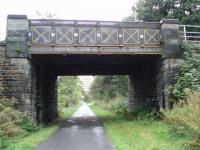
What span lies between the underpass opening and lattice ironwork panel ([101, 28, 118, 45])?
46.9 inches

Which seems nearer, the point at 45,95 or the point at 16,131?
the point at 16,131

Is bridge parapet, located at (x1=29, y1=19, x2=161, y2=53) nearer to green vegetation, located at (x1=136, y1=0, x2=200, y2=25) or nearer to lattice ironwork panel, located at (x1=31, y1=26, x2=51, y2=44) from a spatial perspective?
lattice ironwork panel, located at (x1=31, y1=26, x2=51, y2=44)

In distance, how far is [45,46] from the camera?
74.1ft

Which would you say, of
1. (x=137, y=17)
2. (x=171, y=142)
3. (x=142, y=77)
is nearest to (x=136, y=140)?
(x=171, y=142)

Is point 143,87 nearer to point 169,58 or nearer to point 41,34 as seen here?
point 169,58

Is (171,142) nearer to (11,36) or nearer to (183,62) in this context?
(183,62)

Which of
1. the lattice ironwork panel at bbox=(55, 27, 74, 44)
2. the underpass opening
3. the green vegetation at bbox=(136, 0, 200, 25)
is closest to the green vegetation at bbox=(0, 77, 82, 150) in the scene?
the underpass opening

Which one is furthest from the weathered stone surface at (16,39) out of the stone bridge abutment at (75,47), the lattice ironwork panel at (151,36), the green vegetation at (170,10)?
the green vegetation at (170,10)

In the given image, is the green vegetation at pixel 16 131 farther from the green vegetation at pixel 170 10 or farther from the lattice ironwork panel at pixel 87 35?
the green vegetation at pixel 170 10

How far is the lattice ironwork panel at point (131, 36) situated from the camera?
23234 millimetres

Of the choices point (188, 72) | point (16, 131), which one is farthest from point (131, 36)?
point (16, 131)

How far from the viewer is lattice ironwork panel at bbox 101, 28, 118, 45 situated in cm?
2307

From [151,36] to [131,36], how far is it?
126 cm

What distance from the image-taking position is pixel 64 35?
22922 mm
